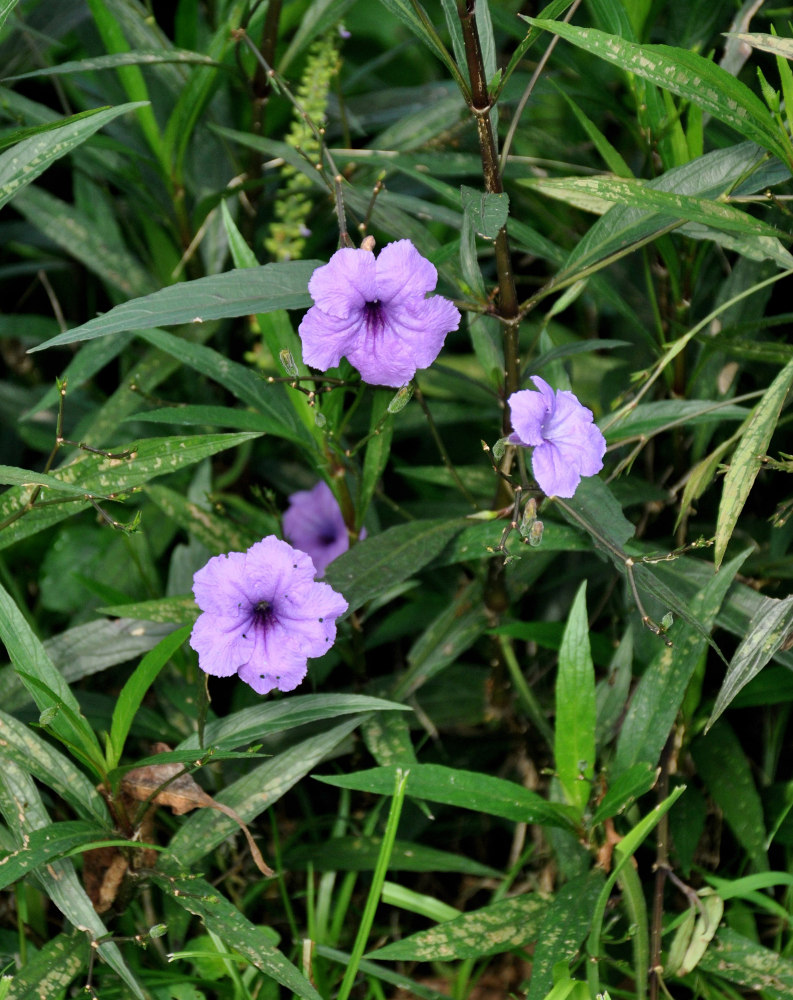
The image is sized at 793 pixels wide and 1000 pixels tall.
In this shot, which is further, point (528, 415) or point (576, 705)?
point (576, 705)

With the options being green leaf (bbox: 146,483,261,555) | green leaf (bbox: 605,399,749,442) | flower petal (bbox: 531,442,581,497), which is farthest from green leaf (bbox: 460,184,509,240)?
green leaf (bbox: 146,483,261,555)

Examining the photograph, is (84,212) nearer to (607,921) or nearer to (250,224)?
(250,224)

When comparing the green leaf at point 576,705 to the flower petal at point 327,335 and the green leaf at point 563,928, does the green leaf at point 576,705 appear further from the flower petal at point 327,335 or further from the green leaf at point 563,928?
the flower petal at point 327,335

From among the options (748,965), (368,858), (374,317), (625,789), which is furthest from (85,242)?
(748,965)

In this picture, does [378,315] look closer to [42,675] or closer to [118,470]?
[118,470]

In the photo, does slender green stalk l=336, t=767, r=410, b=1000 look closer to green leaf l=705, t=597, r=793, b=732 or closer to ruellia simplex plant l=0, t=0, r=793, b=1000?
ruellia simplex plant l=0, t=0, r=793, b=1000

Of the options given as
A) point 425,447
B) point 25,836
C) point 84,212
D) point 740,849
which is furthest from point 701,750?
point 84,212

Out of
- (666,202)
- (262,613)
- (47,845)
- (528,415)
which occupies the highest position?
(666,202)
